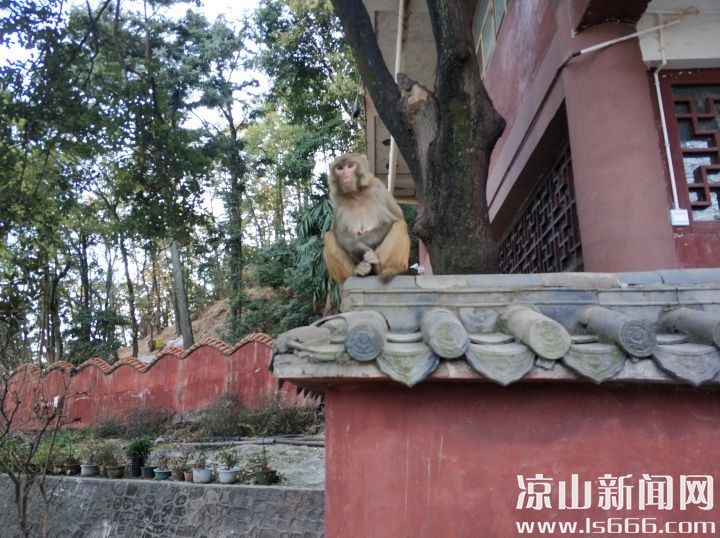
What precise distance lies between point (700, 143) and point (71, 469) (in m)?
10.9

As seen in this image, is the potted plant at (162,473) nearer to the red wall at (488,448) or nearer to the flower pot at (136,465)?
the flower pot at (136,465)

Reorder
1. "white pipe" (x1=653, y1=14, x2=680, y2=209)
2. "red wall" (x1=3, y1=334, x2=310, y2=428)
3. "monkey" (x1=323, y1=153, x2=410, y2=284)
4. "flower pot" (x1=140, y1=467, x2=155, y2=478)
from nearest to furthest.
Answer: "monkey" (x1=323, y1=153, x2=410, y2=284) → "white pipe" (x1=653, y1=14, x2=680, y2=209) → "flower pot" (x1=140, y1=467, x2=155, y2=478) → "red wall" (x1=3, y1=334, x2=310, y2=428)

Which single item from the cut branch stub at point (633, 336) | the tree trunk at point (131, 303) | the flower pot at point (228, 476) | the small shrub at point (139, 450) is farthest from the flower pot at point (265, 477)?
the tree trunk at point (131, 303)

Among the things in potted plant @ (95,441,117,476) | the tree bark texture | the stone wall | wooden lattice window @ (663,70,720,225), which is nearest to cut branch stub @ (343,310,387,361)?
the tree bark texture

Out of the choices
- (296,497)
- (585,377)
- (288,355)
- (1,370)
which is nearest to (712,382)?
(585,377)

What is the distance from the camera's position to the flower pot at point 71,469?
36.5ft

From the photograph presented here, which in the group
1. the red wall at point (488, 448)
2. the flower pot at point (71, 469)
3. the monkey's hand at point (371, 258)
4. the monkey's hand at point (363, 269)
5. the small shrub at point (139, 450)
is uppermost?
the monkey's hand at point (371, 258)

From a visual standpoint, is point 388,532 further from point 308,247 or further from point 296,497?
point 308,247

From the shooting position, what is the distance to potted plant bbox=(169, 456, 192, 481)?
967 centimetres

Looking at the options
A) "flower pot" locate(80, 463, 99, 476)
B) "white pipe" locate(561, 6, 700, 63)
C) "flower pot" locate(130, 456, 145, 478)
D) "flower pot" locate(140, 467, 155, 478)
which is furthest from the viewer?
"flower pot" locate(80, 463, 99, 476)

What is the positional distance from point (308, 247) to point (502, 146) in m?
11.6

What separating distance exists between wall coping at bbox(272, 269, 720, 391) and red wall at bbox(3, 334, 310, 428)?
9.05 metres

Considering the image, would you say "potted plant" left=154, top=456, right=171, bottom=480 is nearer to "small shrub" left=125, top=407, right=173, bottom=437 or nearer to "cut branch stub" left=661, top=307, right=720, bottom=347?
"small shrub" left=125, top=407, right=173, bottom=437

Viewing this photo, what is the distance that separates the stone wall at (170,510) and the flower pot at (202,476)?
213 mm
